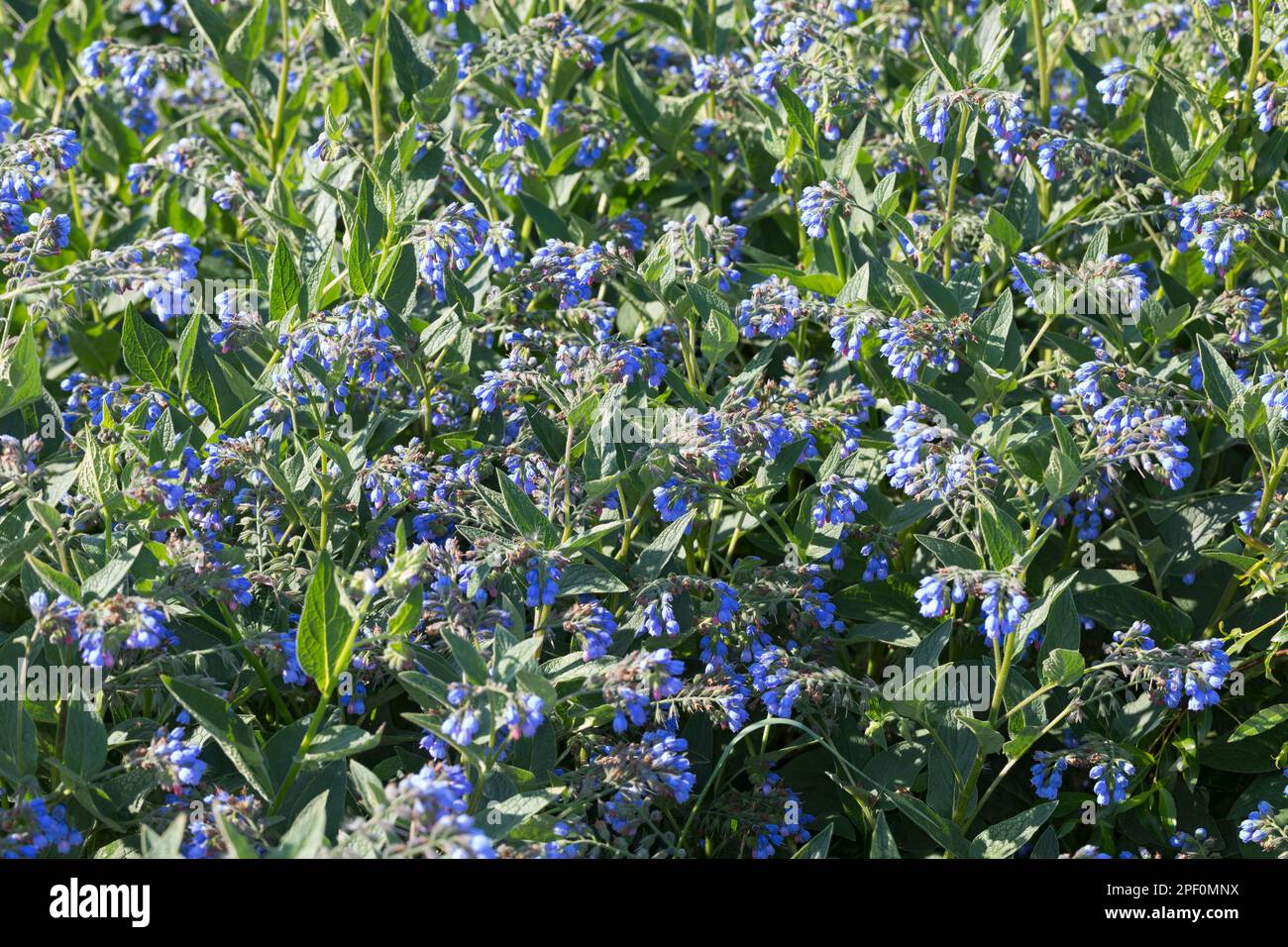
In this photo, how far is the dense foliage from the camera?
9.34 feet

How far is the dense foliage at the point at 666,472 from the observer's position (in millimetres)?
2848

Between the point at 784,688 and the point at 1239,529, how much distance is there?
1.23 metres

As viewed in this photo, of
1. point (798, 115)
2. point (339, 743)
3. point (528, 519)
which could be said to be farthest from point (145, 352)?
point (798, 115)

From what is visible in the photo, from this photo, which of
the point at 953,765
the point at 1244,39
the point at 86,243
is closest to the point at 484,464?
the point at 953,765

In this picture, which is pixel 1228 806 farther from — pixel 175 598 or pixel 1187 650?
pixel 175 598

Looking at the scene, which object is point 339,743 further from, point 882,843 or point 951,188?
point 951,188

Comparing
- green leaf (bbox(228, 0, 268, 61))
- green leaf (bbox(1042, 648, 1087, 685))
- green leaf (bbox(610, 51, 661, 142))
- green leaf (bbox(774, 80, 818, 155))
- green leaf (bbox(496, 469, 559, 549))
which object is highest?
green leaf (bbox(228, 0, 268, 61))

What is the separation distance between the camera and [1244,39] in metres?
4.27

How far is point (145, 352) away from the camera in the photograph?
3.68 m

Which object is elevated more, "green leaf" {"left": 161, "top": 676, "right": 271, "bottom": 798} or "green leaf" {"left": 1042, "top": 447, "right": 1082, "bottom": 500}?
"green leaf" {"left": 1042, "top": 447, "right": 1082, "bottom": 500}

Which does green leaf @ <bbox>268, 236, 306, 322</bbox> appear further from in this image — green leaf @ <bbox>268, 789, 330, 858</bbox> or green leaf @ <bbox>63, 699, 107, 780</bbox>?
green leaf @ <bbox>268, 789, 330, 858</bbox>

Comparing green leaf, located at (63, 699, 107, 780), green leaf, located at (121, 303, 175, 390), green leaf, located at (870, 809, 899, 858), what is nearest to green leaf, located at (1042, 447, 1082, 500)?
green leaf, located at (870, 809, 899, 858)

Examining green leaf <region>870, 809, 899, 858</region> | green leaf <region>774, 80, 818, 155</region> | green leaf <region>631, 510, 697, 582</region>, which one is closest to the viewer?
green leaf <region>870, 809, 899, 858</region>
